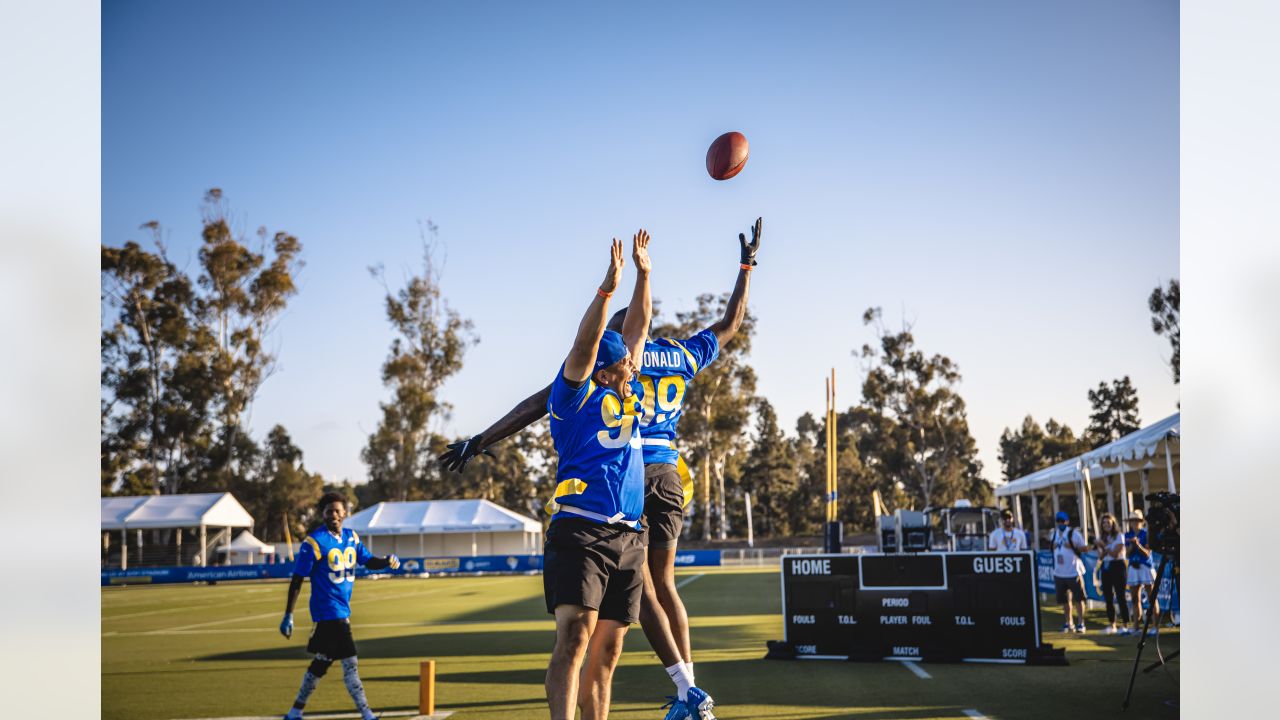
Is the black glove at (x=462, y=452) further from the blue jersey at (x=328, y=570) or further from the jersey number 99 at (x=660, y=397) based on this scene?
the blue jersey at (x=328, y=570)

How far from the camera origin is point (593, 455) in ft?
15.5

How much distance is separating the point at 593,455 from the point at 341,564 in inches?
166

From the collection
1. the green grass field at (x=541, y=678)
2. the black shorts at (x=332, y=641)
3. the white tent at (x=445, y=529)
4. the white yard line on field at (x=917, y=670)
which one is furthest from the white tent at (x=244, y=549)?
the black shorts at (x=332, y=641)

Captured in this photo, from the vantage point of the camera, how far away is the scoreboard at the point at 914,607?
10.7 meters

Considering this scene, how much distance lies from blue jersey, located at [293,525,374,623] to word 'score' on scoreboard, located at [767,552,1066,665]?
16.1ft

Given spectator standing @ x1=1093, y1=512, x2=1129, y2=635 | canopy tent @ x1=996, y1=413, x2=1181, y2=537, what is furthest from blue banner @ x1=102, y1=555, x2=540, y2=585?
spectator standing @ x1=1093, y1=512, x2=1129, y2=635

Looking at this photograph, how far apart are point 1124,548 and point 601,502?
14448 millimetres

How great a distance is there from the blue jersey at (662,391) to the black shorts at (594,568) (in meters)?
1.11

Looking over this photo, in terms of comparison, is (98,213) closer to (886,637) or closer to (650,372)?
(650,372)

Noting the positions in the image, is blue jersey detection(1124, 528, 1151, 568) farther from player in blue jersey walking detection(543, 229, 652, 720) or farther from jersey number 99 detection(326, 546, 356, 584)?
player in blue jersey walking detection(543, 229, 652, 720)

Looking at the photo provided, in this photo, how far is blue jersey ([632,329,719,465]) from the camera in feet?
19.0

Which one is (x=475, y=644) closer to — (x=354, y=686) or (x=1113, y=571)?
(x=354, y=686)

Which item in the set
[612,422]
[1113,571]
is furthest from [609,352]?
[1113,571]

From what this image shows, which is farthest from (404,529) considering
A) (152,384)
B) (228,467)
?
(152,384)
